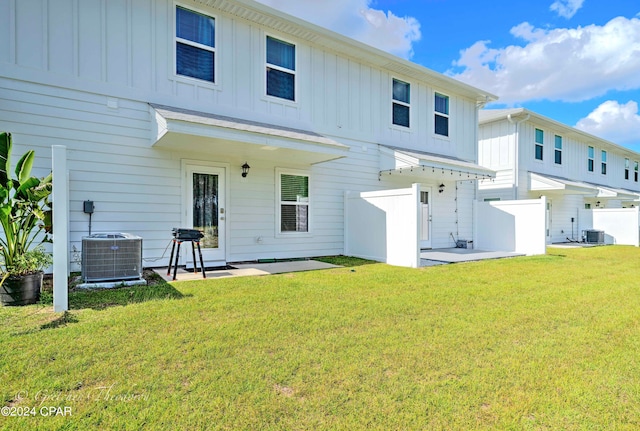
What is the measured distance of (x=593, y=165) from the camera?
771 inches

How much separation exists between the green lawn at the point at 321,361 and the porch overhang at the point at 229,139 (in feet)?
9.36

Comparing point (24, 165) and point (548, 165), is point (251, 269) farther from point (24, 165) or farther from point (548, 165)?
point (548, 165)

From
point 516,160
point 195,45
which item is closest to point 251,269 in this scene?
point 195,45

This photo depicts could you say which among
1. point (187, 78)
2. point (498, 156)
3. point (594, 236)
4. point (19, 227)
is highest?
point (187, 78)

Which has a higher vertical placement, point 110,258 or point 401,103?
point 401,103

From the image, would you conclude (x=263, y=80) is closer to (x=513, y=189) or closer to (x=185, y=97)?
(x=185, y=97)

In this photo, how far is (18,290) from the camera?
4.31 m

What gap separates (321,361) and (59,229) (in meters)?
3.57

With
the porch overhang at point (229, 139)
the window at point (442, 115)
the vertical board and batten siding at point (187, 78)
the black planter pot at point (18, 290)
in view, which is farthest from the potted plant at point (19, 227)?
the window at point (442, 115)

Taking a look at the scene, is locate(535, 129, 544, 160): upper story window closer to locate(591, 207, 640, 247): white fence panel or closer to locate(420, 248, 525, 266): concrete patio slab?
locate(591, 207, 640, 247): white fence panel

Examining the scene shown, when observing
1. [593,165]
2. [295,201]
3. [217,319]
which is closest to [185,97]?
[295,201]

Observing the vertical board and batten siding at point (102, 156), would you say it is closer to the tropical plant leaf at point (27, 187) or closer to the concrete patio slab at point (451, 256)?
the tropical plant leaf at point (27, 187)

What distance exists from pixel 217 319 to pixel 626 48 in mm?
24970

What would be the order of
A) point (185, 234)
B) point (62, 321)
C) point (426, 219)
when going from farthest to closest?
point (426, 219) < point (185, 234) < point (62, 321)
